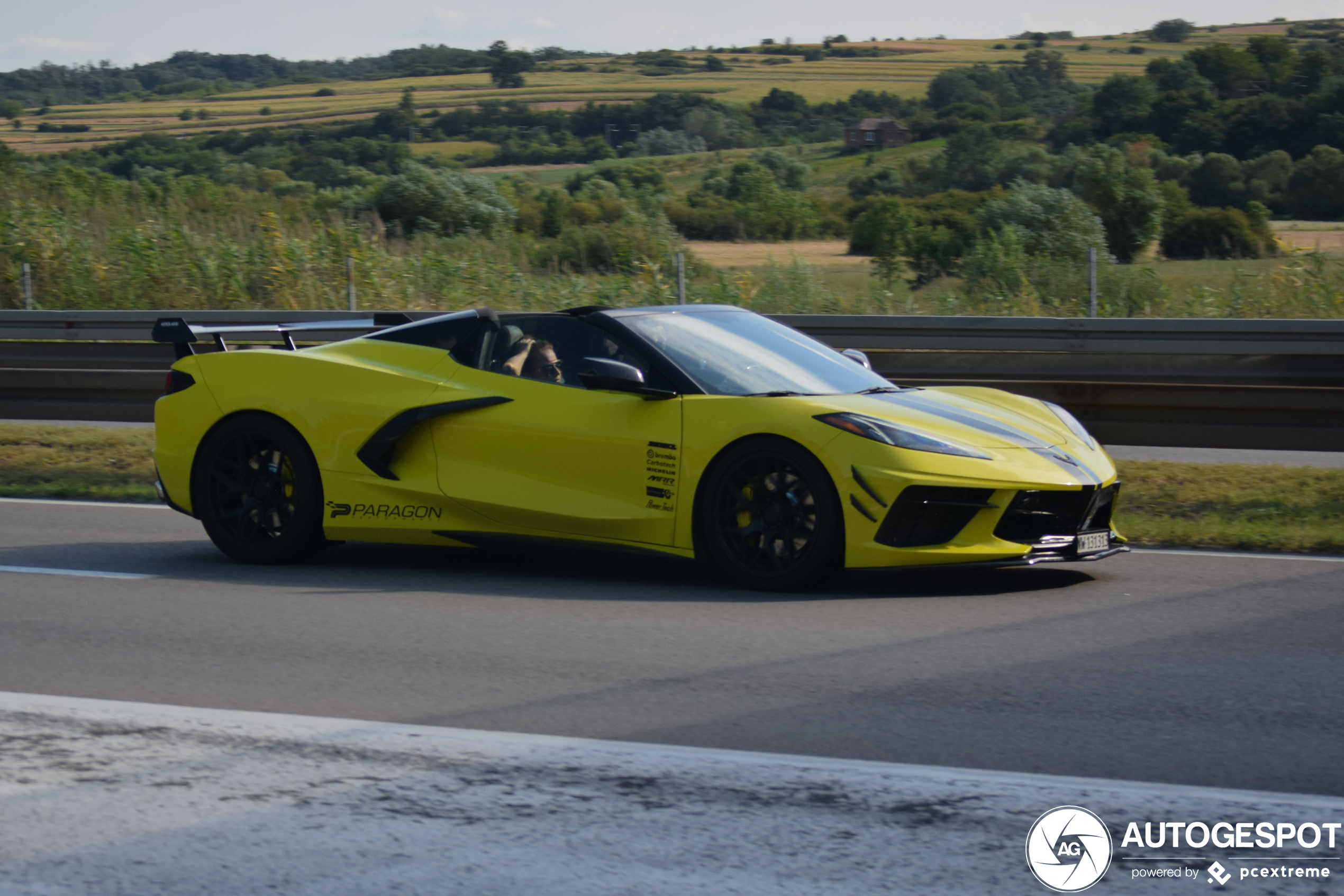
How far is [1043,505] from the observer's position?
631 centimetres

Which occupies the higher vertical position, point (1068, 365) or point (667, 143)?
point (667, 143)

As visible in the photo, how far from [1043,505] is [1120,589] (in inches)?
24.2

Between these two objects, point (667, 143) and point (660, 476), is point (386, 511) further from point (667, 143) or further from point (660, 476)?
point (667, 143)

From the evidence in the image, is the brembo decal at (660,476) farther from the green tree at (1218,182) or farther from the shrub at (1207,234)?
the green tree at (1218,182)

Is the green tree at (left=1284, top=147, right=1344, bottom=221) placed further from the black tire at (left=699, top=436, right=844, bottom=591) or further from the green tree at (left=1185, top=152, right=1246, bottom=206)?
the black tire at (left=699, top=436, right=844, bottom=591)

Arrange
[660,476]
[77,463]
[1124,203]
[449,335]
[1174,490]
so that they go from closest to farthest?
[660,476]
[449,335]
[1174,490]
[77,463]
[1124,203]

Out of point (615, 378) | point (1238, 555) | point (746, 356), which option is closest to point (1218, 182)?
point (1238, 555)

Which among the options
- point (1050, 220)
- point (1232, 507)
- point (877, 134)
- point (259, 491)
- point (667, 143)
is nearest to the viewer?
point (259, 491)

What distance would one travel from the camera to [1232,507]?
354 inches

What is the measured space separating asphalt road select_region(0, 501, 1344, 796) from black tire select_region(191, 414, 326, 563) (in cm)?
15

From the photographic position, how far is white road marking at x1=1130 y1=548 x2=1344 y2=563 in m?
7.37

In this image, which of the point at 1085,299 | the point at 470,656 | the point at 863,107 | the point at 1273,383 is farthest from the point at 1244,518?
the point at 863,107

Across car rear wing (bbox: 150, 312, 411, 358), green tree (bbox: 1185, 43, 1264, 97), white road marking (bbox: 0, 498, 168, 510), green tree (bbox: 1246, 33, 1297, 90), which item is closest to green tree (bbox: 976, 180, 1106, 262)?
white road marking (bbox: 0, 498, 168, 510)

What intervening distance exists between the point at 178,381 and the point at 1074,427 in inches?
179
